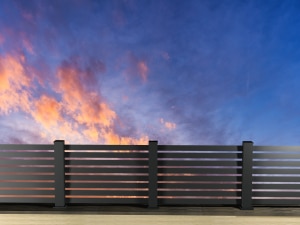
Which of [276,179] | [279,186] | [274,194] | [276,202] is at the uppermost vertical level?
[276,179]

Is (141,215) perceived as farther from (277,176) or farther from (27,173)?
(277,176)

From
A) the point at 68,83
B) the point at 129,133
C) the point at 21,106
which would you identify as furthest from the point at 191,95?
the point at 21,106

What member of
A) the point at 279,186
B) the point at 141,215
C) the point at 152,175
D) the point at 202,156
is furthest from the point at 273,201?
the point at 141,215

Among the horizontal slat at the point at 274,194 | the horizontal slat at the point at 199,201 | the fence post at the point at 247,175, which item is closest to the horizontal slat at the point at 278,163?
the fence post at the point at 247,175

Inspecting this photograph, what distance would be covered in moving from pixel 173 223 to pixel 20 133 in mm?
6941

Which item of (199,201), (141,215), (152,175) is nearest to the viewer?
(141,215)

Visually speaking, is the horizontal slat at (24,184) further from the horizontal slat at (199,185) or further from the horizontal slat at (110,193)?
the horizontal slat at (199,185)

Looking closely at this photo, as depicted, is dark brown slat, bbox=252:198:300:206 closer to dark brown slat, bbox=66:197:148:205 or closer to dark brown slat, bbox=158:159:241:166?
dark brown slat, bbox=158:159:241:166

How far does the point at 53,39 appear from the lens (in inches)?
400

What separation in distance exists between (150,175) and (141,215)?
0.58m

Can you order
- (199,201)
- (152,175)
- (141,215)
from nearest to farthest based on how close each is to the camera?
1. (141,215)
2. (152,175)
3. (199,201)

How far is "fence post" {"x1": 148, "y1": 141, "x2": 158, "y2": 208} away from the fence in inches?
0.6

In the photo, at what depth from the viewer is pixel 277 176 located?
536cm

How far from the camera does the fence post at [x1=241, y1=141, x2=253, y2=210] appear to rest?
5.22 m
